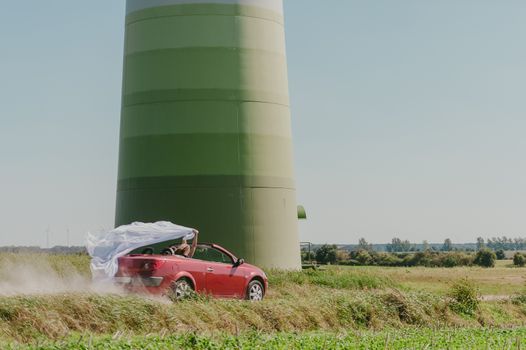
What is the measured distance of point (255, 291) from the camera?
2362 centimetres

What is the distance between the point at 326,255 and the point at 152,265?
36.0 metres

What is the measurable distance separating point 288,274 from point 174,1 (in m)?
10.2

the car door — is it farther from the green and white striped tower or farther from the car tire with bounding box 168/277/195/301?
the green and white striped tower

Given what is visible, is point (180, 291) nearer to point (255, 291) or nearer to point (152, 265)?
point (152, 265)

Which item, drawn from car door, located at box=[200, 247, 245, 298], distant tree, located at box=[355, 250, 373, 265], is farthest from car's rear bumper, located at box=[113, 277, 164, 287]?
distant tree, located at box=[355, 250, 373, 265]

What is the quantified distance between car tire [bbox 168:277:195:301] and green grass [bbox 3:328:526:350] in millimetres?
4654

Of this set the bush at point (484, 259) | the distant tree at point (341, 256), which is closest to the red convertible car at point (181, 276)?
the distant tree at point (341, 256)

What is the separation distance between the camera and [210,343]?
47.0ft

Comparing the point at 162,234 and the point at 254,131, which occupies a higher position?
the point at 254,131

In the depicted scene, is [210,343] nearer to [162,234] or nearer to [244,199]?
[162,234]

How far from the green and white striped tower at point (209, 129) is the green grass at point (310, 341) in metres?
13.0

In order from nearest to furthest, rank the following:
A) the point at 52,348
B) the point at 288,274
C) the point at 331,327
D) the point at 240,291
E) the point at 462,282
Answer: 1. the point at 52,348
2. the point at 331,327
3. the point at 240,291
4. the point at 462,282
5. the point at 288,274

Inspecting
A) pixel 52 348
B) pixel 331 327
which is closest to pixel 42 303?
pixel 52 348

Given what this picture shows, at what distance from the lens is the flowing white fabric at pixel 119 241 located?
21953 mm
